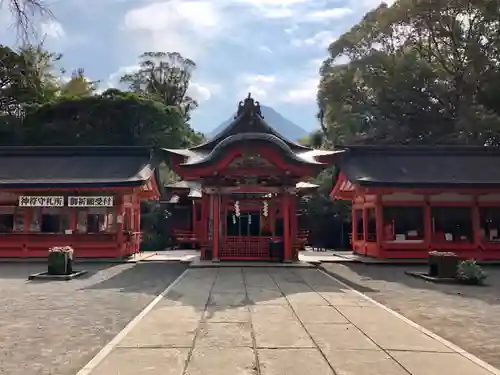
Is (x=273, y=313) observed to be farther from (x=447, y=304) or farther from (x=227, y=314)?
(x=447, y=304)

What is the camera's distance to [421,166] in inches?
901

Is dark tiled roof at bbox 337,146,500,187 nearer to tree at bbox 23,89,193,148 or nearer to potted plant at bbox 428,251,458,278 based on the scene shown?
potted plant at bbox 428,251,458,278

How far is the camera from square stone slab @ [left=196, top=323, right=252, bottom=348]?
6.52 m

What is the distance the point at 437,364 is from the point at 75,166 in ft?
69.8

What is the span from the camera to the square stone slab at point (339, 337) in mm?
6395

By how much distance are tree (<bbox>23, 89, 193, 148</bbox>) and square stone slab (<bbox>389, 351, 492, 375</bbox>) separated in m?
35.9

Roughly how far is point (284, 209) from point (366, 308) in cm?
986

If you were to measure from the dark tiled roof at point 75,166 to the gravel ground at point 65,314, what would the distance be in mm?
5480

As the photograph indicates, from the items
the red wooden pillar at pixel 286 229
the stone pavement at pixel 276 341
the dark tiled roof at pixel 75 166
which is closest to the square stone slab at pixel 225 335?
the stone pavement at pixel 276 341

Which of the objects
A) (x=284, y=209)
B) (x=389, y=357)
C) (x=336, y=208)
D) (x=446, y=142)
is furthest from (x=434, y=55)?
(x=389, y=357)

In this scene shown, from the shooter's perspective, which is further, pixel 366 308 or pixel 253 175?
pixel 253 175

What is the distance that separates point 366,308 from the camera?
941 cm

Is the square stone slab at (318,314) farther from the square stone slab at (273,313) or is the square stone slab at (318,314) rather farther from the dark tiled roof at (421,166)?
the dark tiled roof at (421,166)

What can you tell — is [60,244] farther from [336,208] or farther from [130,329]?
[336,208]
